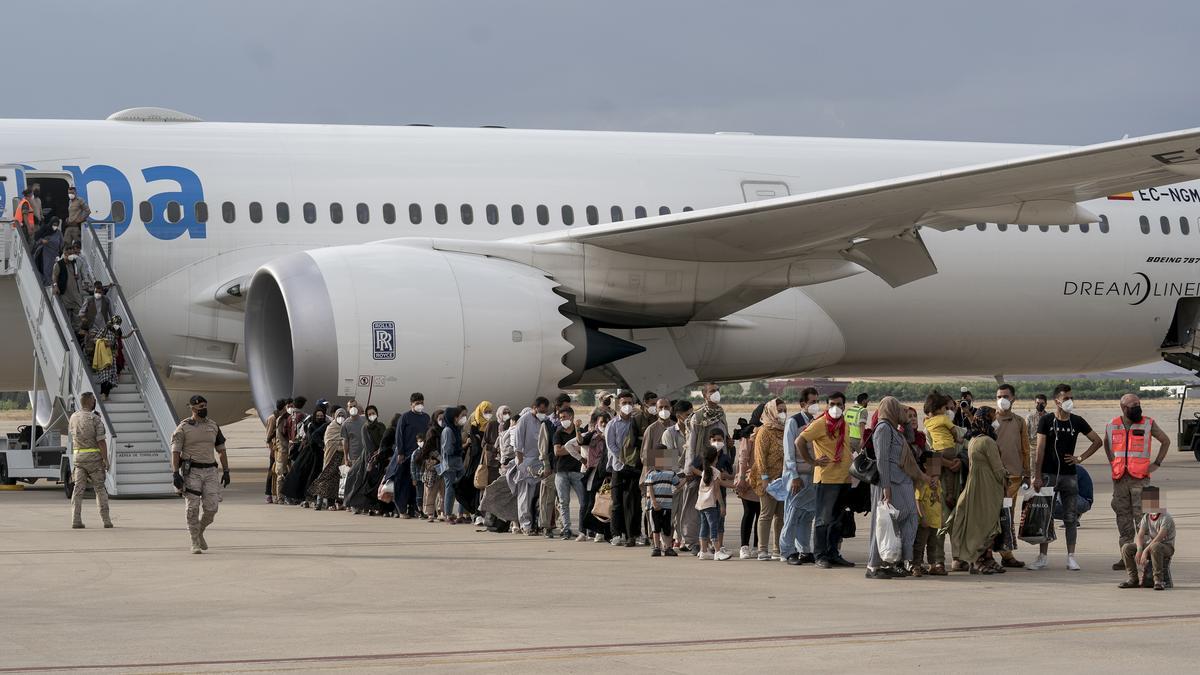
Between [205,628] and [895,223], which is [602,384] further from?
[205,628]

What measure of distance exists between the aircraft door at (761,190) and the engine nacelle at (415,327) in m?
4.20

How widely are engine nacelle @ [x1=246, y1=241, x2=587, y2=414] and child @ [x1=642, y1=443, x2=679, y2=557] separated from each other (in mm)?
4278

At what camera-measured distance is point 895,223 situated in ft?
56.7

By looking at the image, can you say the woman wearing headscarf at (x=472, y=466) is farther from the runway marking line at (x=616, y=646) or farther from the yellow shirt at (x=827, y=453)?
the runway marking line at (x=616, y=646)

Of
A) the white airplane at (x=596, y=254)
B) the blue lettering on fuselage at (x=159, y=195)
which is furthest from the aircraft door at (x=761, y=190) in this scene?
the blue lettering on fuselage at (x=159, y=195)

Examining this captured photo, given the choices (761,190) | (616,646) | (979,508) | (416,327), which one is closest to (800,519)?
(979,508)

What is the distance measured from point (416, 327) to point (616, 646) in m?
8.87

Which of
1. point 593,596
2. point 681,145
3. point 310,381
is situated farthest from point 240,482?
point 593,596

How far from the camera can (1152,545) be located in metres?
10.4

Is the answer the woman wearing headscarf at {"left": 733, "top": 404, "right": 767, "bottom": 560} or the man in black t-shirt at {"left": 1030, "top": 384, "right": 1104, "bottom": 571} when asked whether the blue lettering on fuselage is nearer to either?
the woman wearing headscarf at {"left": 733, "top": 404, "right": 767, "bottom": 560}

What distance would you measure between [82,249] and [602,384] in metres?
6.40

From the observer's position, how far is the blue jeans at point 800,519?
12188 mm

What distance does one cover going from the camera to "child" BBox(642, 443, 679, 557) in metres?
12.7

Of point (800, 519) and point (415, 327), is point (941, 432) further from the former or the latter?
point (415, 327)
